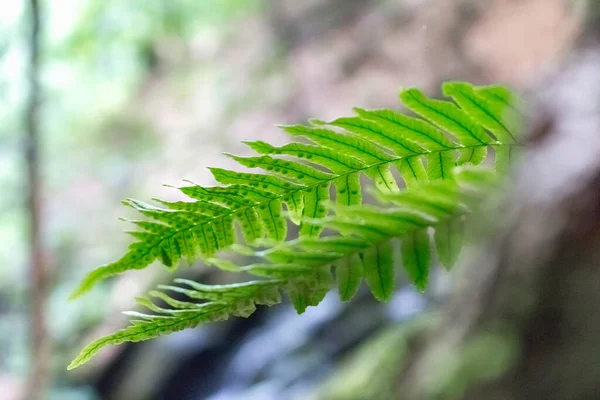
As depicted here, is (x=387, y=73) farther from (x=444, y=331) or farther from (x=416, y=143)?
(x=416, y=143)

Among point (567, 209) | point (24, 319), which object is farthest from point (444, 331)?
point (24, 319)

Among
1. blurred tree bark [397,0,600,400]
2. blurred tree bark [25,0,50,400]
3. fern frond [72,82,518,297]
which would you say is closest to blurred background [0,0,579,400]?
blurred tree bark [25,0,50,400]

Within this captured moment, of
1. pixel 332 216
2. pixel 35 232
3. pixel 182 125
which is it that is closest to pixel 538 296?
pixel 332 216

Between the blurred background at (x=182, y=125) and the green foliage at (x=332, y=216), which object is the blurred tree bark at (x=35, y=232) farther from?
the green foliage at (x=332, y=216)

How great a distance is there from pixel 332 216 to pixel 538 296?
61cm

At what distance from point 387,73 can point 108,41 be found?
219 centimetres

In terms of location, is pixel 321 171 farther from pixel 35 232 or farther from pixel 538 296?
pixel 35 232

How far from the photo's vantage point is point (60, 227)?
4.39 meters

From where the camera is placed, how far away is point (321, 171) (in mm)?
696

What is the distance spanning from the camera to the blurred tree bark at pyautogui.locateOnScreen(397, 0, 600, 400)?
871 mm

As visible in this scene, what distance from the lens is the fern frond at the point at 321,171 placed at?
67 centimetres

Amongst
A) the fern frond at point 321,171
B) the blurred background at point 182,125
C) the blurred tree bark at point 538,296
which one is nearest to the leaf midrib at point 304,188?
the fern frond at point 321,171

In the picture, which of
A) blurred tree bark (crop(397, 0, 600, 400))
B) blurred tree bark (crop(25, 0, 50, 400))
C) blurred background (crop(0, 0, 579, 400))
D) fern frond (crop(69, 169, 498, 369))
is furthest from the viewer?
blurred background (crop(0, 0, 579, 400))

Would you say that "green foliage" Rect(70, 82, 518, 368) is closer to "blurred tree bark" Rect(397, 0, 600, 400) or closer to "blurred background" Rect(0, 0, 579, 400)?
"blurred tree bark" Rect(397, 0, 600, 400)
